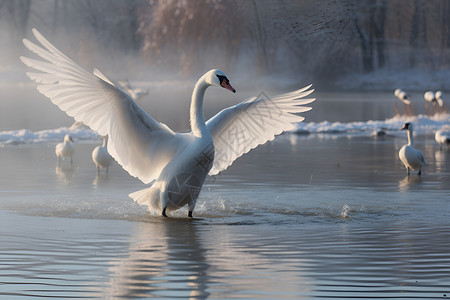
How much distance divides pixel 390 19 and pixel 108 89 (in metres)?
26.2

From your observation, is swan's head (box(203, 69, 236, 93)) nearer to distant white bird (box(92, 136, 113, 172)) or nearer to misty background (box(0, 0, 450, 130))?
misty background (box(0, 0, 450, 130))

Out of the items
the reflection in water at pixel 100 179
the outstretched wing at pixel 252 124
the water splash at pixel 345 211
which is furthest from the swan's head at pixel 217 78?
the reflection in water at pixel 100 179

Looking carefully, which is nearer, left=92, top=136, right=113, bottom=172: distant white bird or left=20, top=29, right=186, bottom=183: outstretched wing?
left=20, top=29, right=186, bottom=183: outstretched wing

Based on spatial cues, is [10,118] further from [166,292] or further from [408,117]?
[166,292]

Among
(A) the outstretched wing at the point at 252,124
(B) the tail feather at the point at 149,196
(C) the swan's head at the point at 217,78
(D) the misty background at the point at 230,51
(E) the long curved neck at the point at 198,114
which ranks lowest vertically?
(D) the misty background at the point at 230,51

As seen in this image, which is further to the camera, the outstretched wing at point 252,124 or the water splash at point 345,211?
the outstretched wing at point 252,124

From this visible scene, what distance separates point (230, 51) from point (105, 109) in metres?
39.7

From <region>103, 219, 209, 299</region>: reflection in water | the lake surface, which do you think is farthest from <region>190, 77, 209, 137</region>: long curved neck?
<region>103, 219, 209, 299</region>: reflection in water

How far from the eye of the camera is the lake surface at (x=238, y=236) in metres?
7.18

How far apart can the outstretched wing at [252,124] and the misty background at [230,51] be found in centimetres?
104

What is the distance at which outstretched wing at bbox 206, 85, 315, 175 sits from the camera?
11.6 metres

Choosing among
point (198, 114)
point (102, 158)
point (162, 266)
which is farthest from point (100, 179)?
point (162, 266)

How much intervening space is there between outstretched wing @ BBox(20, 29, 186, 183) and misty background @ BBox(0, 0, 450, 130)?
6.38 ft

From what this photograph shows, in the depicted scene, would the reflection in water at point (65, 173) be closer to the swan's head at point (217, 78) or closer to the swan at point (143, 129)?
the swan at point (143, 129)
